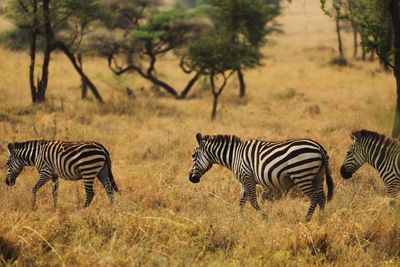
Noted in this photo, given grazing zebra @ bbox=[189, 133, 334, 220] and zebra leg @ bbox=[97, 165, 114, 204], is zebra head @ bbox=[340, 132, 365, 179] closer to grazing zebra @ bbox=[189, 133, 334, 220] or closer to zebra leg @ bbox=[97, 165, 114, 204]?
grazing zebra @ bbox=[189, 133, 334, 220]

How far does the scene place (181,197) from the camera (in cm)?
A: 859

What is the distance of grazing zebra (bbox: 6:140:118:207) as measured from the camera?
7.92 meters

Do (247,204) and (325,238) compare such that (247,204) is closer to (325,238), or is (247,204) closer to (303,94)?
(325,238)

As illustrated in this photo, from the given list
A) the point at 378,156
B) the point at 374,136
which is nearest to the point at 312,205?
the point at 378,156

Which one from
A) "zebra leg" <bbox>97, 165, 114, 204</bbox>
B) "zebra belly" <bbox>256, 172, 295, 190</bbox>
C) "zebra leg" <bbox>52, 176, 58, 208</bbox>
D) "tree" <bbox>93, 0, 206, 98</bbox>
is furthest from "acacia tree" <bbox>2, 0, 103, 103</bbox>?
"zebra belly" <bbox>256, 172, 295, 190</bbox>

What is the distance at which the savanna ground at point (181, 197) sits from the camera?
5.63 meters

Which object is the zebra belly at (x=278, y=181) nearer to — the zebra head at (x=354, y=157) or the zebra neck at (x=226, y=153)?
the zebra neck at (x=226, y=153)

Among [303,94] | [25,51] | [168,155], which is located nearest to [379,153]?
[168,155]

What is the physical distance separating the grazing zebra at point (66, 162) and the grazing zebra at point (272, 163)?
137 centimetres

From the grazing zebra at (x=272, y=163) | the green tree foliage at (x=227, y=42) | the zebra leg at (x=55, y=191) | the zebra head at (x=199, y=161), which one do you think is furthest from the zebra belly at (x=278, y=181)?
the green tree foliage at (x=227, y=42)

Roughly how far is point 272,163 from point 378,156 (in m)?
1.75

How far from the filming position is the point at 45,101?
734 inches

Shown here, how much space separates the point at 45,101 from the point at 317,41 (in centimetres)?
3395

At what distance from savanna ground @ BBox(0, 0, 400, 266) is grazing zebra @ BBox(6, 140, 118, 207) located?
33cm
